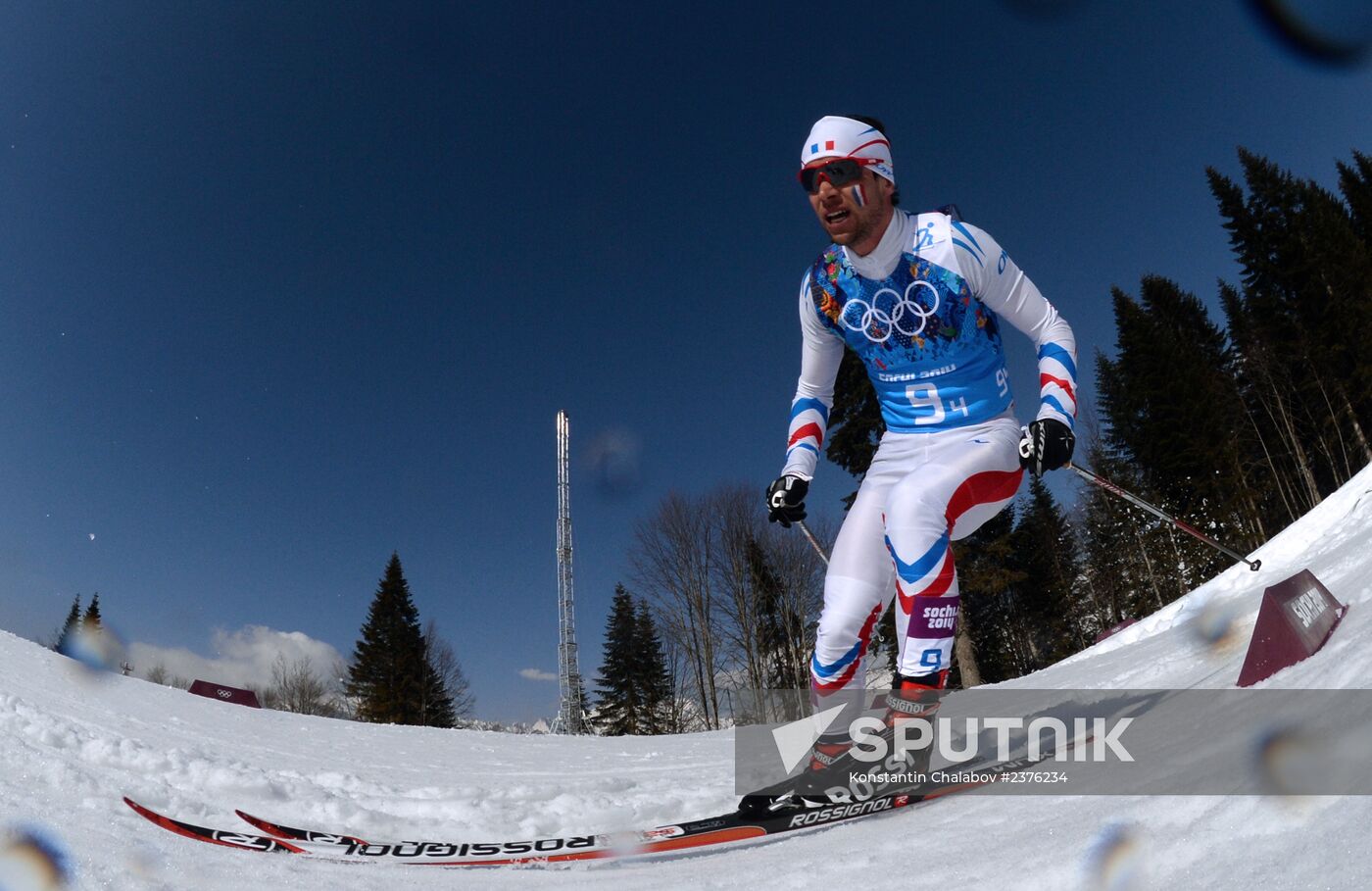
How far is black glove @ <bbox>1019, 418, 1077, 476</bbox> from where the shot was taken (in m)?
2.65

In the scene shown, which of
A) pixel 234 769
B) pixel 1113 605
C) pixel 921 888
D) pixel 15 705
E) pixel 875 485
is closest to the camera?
pixel 921 888

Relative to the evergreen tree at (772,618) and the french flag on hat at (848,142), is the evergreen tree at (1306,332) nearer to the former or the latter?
the evergreen tree at (772,618)

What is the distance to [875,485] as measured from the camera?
2.99 m

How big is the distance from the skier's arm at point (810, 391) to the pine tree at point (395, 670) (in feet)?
124

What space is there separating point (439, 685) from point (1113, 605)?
34.5m

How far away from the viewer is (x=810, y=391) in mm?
3529

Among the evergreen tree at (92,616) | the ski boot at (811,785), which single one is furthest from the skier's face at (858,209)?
the evergreen tree at (92,616)

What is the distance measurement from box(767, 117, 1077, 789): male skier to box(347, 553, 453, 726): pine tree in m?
38.3

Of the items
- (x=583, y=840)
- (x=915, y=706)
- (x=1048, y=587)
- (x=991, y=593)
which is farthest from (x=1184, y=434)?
(x=583, y=840)

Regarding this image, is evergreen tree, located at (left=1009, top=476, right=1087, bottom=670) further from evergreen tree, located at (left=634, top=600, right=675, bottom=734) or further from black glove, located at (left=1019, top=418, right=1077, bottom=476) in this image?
black glove, located at (left=1019, top=418, right=1077, bottom=476)

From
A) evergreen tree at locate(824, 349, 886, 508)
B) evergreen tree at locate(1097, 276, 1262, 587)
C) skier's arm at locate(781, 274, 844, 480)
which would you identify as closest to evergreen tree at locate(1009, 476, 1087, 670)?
evergreen tree at locate(1097, 276, 1262, 587)

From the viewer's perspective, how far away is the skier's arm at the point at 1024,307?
2.93m

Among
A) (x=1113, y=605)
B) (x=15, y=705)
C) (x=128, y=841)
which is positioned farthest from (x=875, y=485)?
(x=1113, y=605)

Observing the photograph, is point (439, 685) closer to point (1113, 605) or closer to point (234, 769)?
point (1113, 605)
